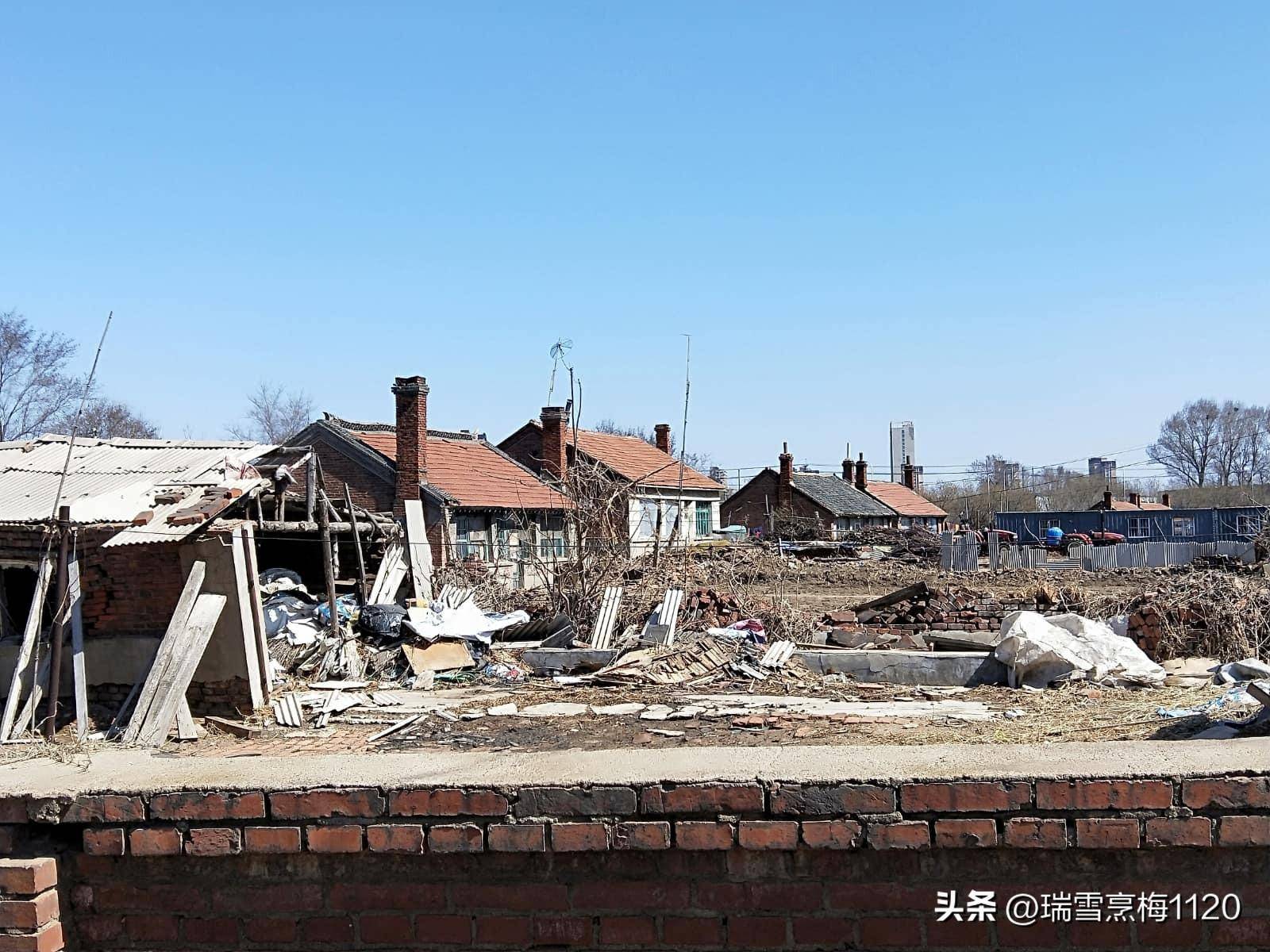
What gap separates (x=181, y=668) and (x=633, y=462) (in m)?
34.3

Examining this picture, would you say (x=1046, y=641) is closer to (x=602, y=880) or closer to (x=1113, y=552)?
(x=602, y=880)

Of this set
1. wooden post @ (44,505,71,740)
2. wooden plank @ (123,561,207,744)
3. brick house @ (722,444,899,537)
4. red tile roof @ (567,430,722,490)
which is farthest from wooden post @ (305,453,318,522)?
brick house @ (722,444,899,537)

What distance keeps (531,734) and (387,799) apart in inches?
325

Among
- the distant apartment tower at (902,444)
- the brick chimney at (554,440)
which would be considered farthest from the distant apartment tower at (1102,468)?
the brick chimney at (554,440)

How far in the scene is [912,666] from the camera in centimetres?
1390

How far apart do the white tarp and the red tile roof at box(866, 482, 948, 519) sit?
48.1 meters

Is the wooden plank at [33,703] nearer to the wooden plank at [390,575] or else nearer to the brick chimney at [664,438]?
the wooden plank at [390,575]

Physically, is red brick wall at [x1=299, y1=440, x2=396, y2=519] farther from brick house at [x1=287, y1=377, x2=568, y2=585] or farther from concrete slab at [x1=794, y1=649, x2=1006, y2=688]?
concrete slab at [x1=794, y1=649, x2=1006, y2=688]

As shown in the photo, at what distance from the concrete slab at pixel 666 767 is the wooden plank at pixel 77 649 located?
8958 mm

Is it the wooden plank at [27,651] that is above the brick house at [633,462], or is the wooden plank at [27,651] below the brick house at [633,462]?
below

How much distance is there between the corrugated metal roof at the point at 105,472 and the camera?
1178 cm

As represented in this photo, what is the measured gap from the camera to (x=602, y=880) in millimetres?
2578

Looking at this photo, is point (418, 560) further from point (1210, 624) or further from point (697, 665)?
point (1210, 624)

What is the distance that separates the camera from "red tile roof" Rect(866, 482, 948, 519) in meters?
62.3
